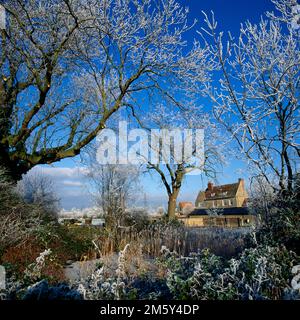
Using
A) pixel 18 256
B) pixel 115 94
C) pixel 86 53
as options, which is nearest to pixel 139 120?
pixel 115 94

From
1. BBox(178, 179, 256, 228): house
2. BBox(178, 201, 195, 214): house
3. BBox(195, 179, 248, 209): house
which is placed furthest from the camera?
BBox(178, 201, 195, 214): house

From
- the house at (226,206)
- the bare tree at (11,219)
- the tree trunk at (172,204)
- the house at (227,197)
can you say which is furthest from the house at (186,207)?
the bare tree at (11,219)

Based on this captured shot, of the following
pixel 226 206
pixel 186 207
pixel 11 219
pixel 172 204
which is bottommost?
pixel 186 207

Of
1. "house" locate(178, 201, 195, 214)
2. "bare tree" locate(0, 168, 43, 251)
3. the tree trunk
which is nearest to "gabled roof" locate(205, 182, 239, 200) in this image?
"house" locate(178, 201, 195, 214)

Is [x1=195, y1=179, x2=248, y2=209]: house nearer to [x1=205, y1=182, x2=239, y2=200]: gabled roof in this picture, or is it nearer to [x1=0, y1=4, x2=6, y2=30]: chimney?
[x1=205, y1=182, x2=239, y2=200]: gabled roof

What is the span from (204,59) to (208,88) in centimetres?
435

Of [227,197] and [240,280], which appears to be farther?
[227,197]

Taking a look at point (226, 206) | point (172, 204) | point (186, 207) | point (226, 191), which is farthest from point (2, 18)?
point (186, 207)

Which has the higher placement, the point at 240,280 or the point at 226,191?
the point at 226,191

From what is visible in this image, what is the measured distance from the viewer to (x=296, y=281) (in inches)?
116

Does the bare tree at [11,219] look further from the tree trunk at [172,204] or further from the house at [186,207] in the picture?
the house at [186,207]

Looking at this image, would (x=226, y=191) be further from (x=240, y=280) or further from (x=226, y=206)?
(x=240, y=280)

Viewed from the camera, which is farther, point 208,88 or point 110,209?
point 110,209
